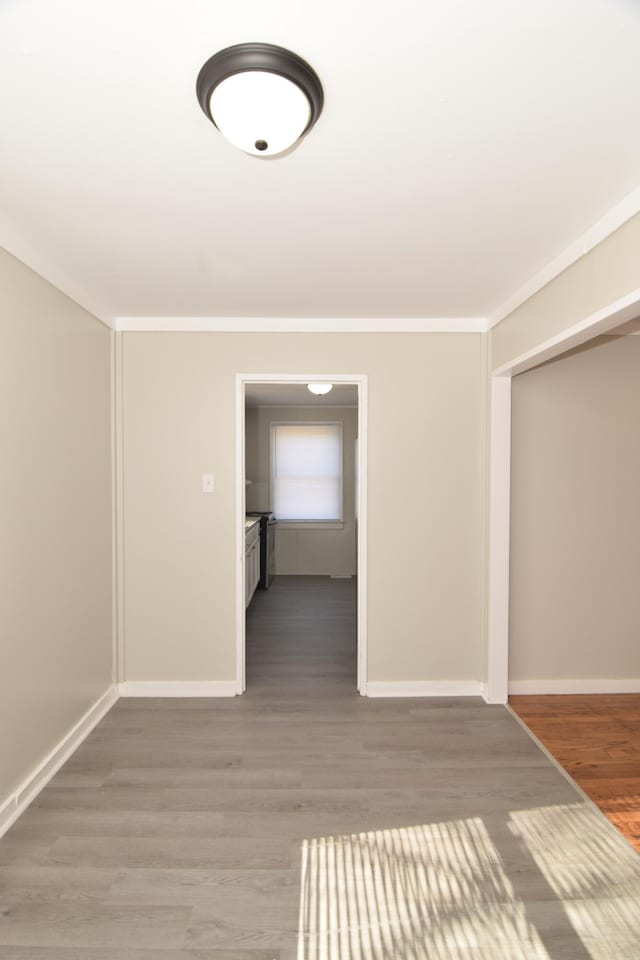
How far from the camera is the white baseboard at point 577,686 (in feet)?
11.5

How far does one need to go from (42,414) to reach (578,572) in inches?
136

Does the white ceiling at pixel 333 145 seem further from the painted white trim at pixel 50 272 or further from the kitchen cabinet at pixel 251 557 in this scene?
the kitchen cabinet at pixel 251 557

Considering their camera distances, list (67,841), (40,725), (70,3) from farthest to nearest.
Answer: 1. (40,725)
2. (67,841)
3. (70,3)

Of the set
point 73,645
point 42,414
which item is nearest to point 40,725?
point 73,645

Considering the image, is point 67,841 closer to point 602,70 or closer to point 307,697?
point 307,697

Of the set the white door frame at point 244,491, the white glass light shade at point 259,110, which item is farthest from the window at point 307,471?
the white glass light shade at point 259,110

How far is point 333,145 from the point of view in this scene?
155 centimetres

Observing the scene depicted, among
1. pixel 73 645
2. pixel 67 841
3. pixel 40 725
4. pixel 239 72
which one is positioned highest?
pixel 239 72

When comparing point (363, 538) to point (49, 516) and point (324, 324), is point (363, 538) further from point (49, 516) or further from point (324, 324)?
point (49, 516)

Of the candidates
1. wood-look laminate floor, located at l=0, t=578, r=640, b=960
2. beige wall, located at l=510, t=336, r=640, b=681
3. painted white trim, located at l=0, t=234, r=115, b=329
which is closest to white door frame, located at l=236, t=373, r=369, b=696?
wood-look laminate floor, located at l=0, t=578, r=640, b=960

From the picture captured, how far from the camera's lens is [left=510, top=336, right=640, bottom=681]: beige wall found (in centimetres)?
348

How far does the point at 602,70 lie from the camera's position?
1271 millimetres

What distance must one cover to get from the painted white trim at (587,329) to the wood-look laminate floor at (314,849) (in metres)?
2.12

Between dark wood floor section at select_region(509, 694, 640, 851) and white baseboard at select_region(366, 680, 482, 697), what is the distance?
304 mm
